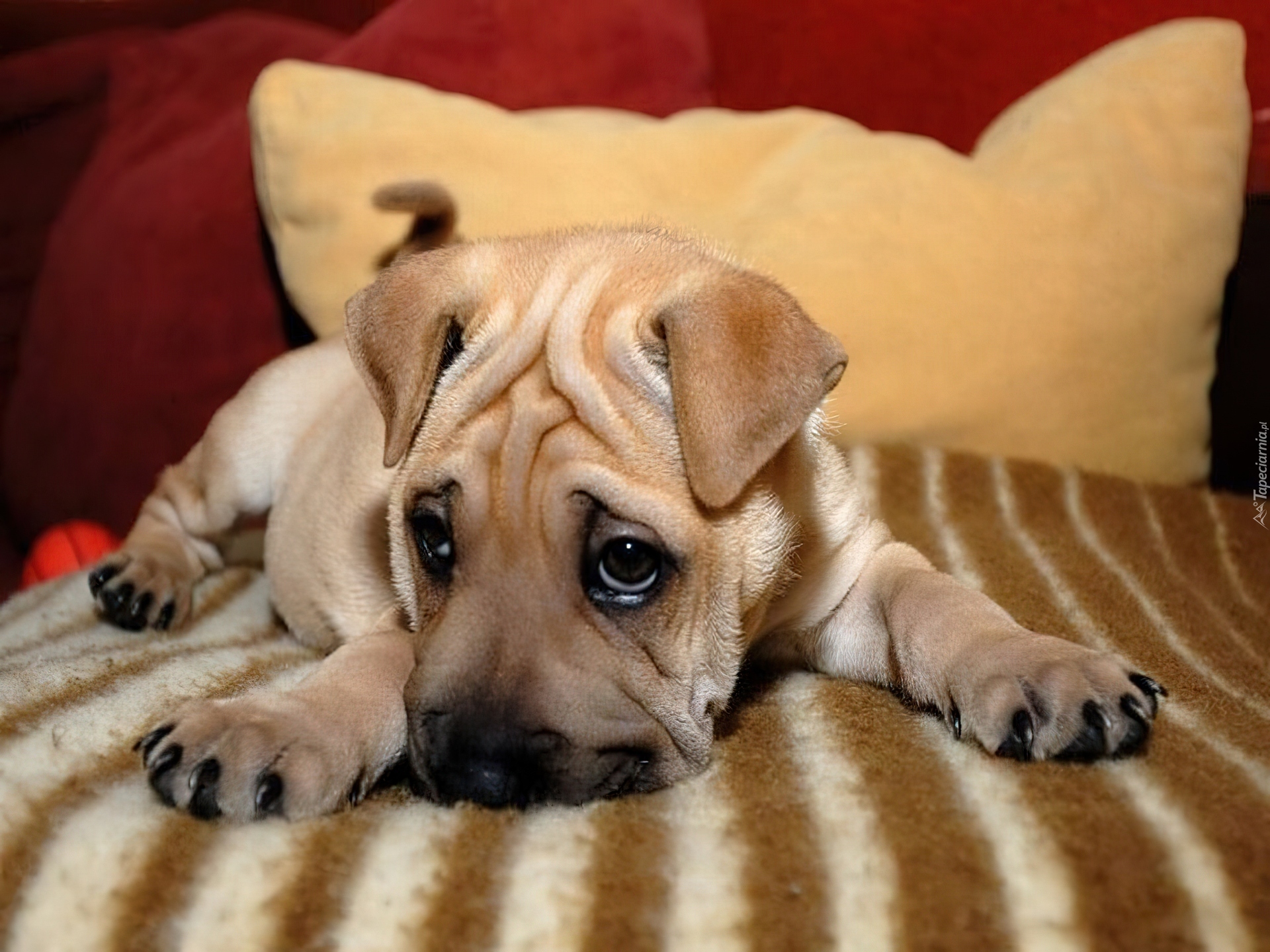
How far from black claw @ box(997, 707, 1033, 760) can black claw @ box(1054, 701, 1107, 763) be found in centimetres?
5

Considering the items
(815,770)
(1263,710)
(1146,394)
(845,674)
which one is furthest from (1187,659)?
(1146,394)

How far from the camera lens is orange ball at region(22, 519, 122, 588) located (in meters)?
4.03

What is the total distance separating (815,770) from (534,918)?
594mm

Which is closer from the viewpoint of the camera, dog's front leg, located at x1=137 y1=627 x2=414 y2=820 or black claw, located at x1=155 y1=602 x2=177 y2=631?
dog's front leg, located at x1=137 y1=627 x2=414 y2=820

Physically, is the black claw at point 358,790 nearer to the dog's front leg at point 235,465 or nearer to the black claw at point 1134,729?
the black claw at point 1134,729

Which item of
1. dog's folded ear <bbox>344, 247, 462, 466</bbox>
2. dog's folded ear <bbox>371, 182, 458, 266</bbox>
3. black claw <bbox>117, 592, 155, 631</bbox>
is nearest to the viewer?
dog's folded ear <bbox>344, 247, 462, 466</bbox>

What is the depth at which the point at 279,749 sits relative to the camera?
1.87 m

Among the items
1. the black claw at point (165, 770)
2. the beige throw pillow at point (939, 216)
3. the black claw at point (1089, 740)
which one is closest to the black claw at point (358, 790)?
the black claw at point (165, 770)

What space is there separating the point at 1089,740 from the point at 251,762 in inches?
51.2

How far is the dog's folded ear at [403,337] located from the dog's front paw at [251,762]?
0.51 metres

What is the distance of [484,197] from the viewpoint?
3.65m

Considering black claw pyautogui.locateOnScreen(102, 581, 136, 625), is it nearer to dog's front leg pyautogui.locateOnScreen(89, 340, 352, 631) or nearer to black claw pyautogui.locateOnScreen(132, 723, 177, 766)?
dog's front leg pyautogui.locateOnScreen(89, 340, 352, 631)

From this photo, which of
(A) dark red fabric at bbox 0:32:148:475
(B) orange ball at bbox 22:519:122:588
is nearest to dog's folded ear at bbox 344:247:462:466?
(B) orange ball at bbox 22:519:122:588

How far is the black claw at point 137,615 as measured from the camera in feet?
9.80
